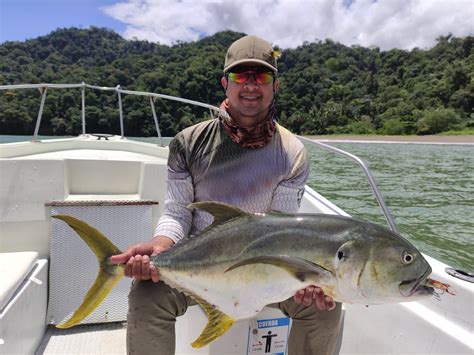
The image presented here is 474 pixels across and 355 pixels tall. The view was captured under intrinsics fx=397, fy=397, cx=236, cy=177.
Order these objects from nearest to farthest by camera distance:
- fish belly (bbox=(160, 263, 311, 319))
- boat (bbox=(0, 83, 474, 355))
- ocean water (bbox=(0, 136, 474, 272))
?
1. fish belly (bbox=(160, 263, 311, 319))
2. boat (bbox=(0, 83, 474, 355))
3. ocean water (bbox=(0, 136, 474, 272))

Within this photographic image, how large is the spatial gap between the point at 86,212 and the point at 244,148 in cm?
166

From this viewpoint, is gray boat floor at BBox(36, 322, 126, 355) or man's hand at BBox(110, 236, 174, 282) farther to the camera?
gray boat floor at BBox(36, 322, 126, 355)

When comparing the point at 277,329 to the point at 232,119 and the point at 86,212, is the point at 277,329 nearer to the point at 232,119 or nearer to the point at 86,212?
the point at 232,119

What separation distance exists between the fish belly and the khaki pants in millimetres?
154

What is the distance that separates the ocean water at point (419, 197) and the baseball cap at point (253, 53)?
374cm

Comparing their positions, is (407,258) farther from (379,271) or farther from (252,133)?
(252,133)

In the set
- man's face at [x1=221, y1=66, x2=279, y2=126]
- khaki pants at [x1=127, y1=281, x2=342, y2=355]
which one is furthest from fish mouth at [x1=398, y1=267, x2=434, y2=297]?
man's face at [x1=221, y1=66, x2=279, y2=126]

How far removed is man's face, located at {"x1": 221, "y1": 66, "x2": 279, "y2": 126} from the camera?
217cm

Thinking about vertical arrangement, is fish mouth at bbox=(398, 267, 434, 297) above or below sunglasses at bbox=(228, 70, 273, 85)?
below

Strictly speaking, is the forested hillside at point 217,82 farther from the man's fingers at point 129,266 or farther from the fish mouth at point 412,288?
the fish mouth at point 412,288

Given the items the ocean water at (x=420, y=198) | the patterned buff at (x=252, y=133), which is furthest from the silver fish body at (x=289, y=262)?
the ocean water at (x=420, y=198)

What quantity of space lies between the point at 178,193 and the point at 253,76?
768 mm

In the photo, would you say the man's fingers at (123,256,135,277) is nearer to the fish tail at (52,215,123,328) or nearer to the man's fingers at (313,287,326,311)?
the fish tail at (52,215,123,328)

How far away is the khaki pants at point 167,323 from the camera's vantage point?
1803mm
